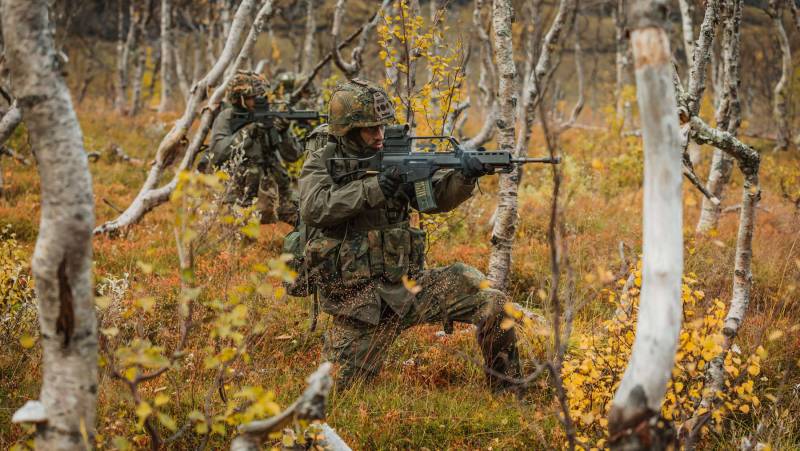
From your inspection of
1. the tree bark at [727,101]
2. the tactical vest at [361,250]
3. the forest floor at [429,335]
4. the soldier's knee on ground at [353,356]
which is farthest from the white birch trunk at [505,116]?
the tree bark at [727,101]

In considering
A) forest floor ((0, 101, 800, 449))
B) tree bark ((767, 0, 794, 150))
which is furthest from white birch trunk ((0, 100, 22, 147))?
tree bark ((767, 0, 794, 150))

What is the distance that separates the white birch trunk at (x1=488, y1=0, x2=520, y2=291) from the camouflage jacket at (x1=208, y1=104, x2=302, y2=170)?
3919 millimetres

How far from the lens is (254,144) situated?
27.6 ft

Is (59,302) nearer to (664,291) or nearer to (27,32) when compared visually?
(27,32)

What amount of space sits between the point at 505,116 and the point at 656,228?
3150 millimetres

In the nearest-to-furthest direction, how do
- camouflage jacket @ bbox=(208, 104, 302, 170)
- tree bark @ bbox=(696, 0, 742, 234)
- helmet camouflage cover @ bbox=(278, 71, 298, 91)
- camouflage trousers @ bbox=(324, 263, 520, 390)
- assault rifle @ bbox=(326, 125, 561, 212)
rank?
assault rifle @ bbox=(326, 125, 561, 212) < camouflage trousers @ bbox=(324, 263, 520, 390) < tree bark @ bbox=(696, 0, 742, 234) < camouflage jacket @ bbox=(208, 104, 302, 170) < helmet camouflage cover @ bbox=(278, 71, 298, 91)

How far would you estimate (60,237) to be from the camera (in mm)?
2256

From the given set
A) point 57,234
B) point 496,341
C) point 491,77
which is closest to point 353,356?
point 496,341

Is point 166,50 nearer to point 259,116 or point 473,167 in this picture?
point 259,116

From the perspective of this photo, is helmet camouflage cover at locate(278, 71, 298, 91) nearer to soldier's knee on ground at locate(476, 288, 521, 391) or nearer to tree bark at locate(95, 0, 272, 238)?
tree bark at locate(95, 0, 272, 238)

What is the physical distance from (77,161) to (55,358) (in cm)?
74

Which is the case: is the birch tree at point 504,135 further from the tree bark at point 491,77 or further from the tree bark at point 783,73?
the tree bark at point 783,73

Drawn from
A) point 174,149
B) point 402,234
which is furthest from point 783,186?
point 174,149

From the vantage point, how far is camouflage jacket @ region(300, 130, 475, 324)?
14.3 ft
